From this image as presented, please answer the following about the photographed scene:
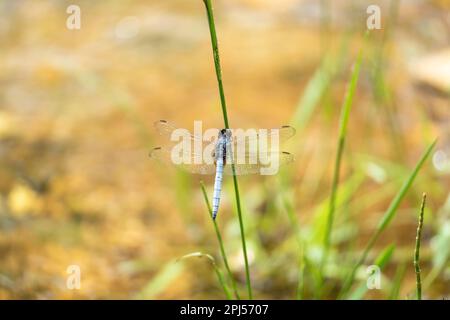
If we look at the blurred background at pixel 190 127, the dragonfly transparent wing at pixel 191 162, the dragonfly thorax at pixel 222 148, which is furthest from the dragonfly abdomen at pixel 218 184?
the blurred background at pixel 190 127

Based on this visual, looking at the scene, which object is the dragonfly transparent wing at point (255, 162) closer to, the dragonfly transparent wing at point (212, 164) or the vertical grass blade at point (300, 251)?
the dragonfly transparent wing at point (212, 164)

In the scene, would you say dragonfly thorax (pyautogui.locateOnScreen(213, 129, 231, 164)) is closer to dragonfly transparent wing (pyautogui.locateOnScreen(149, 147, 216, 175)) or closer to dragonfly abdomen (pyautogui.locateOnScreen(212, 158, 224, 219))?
dragonfly abdomen (pyautogui.locateOnScreen(212, 158, 224, 219))

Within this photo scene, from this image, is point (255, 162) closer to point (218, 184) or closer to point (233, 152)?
point (233, 152)

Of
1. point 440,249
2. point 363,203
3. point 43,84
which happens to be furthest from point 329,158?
point 43,84

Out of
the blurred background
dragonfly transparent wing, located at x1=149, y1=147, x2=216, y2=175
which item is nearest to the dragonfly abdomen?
dragonfly transparent wing, located at x1=149, y1=147, x2=216, y2=175

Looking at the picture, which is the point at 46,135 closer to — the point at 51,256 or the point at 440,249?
the point at 51,256

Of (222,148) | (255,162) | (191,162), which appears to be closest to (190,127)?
(191,162)
